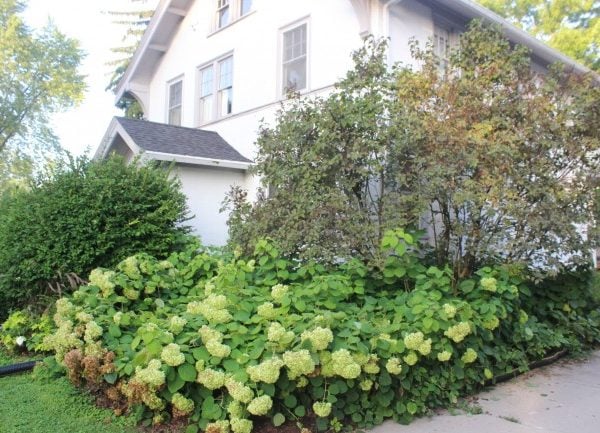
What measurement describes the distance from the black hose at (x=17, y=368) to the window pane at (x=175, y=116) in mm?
10120

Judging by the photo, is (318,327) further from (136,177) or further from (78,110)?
(78,110)

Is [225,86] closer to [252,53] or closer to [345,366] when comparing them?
[252,53]

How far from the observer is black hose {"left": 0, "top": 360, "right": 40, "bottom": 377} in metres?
5.36

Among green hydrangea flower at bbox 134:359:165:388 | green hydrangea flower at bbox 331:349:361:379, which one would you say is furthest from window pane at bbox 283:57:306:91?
green hydrangea flower at bbox 134:359:165:388

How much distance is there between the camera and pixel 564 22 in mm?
24250

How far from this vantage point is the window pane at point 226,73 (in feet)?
42.4

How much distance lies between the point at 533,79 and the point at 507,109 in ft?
2.74

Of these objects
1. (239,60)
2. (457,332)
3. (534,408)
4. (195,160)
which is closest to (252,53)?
(239,60)

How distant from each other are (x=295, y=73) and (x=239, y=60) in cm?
223

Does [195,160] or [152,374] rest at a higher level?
[195,160]

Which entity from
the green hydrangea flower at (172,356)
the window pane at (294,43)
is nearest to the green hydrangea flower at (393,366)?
the green hydrangea flower at (172,356)

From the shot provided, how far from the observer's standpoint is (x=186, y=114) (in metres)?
14.2

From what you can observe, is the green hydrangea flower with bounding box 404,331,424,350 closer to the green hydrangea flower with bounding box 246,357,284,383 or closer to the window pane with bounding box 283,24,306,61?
the green hydrangea flower with bounding box 246,357,284,383

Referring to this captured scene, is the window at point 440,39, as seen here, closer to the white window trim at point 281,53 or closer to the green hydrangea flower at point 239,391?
the white window trim at point 281,53
